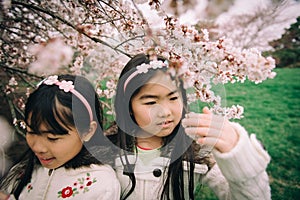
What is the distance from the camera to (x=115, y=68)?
5.78ft

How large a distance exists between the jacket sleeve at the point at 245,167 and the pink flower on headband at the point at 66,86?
598 millimetres

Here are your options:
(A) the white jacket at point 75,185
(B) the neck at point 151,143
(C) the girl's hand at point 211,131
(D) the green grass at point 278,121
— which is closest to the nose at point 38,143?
(A) the white jacket at point 75,185

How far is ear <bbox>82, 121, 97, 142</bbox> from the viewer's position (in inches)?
45.0

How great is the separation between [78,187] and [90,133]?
21 cm

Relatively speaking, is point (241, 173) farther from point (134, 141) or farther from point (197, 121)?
point (134, 141)

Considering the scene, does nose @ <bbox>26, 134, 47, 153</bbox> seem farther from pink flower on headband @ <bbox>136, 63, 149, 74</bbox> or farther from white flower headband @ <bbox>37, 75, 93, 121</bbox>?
pink flower on headband @ <bbox>136, 63, 149, 74</bbox>

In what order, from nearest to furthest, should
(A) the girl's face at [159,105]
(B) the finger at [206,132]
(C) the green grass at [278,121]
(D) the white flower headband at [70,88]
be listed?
(B) the finger at [206,132]
(A) the girl's face at [159,105]
(D) the white flower headband at [70,88]
(C) the green grass at [278,121]

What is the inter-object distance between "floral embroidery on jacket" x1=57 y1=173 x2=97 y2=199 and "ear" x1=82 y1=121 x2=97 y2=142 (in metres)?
0.14

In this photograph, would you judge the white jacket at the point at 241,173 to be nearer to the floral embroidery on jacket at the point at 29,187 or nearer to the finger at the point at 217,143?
the finger at the point at 217,143

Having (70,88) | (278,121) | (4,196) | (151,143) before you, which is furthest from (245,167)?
(278,121)

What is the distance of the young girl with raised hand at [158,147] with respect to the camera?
3.42ft

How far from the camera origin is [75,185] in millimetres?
1126

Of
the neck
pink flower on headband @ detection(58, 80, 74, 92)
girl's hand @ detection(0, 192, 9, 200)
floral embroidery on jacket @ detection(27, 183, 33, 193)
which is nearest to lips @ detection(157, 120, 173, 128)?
the neck

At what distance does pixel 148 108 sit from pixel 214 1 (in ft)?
1.80
